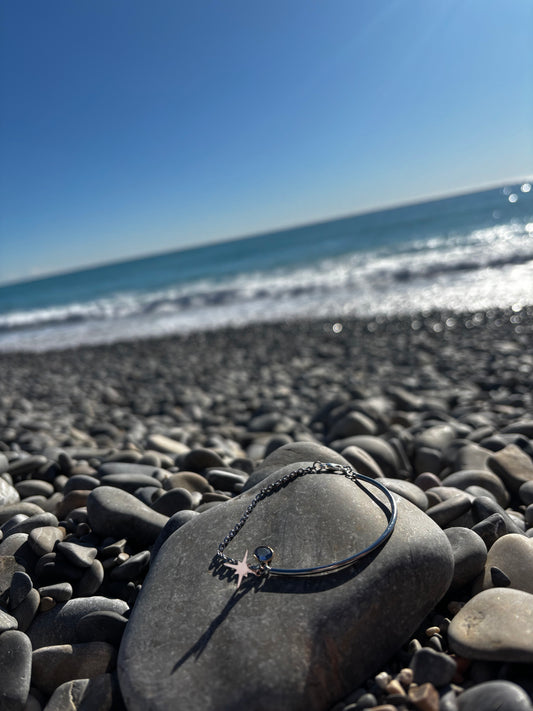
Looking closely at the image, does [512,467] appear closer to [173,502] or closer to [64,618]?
[173,502]

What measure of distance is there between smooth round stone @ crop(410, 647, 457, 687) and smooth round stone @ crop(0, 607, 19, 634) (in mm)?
1234

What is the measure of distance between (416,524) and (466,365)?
16.4 feet

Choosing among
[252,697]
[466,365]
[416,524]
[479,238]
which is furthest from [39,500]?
[479,238]

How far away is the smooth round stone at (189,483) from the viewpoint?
260 cm

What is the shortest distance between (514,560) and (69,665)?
1.49m

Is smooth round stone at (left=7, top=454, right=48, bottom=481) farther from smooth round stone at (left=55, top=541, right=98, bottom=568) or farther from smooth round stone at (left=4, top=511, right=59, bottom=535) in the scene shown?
smooth round stone at (left=55, top=541, right=98, bottom=568)

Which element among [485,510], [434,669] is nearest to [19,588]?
[434,669]

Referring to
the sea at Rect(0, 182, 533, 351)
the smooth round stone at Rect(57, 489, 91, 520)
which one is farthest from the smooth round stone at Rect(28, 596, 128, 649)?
the sea at Rect(0, 182, 533, 351)

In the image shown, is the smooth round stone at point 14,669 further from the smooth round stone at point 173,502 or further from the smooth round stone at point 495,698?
the smooth round stone at point 495,698

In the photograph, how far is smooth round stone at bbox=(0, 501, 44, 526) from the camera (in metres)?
2.34

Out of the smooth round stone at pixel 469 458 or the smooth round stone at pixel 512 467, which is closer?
the smooth round stone at pixel 512 467

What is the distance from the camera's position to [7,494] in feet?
8.38

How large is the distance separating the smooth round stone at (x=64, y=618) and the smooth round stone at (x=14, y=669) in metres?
0.10

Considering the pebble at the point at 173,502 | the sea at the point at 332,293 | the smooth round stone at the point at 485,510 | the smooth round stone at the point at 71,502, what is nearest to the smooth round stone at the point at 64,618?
the pebble at the point at 173,502
